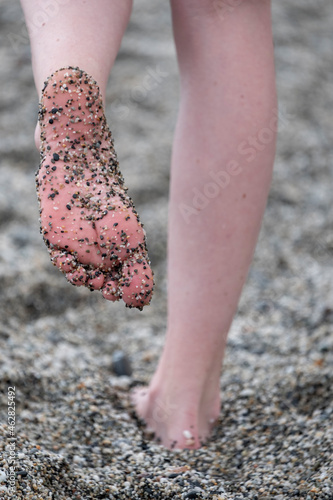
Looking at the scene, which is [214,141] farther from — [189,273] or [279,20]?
[279,20]

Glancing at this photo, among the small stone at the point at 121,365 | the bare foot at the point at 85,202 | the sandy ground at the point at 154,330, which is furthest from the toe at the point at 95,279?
the small stone at the point at 121,365

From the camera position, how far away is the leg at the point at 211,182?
3.50 ft

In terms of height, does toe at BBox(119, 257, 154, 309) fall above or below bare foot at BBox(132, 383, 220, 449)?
above

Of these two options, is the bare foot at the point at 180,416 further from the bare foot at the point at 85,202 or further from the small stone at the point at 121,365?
the bare foot at the point at 85,202

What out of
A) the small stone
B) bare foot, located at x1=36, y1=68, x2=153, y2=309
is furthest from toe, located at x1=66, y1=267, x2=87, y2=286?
the small stone

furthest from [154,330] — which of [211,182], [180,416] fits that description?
[211,182]

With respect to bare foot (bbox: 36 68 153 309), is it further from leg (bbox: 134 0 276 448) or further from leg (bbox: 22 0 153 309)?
leg (bbox: 134 0 276 448)

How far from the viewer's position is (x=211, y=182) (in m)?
1.12

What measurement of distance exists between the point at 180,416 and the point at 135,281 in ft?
1.62

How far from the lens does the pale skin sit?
1.07 meters

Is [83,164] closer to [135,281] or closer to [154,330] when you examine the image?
[135,281]

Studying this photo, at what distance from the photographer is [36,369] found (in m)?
1.40

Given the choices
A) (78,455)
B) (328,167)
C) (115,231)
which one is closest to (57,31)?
(115,231)

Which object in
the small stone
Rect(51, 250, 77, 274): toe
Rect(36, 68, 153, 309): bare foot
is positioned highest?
Rect(36, 68, 153, 309): bare foot
